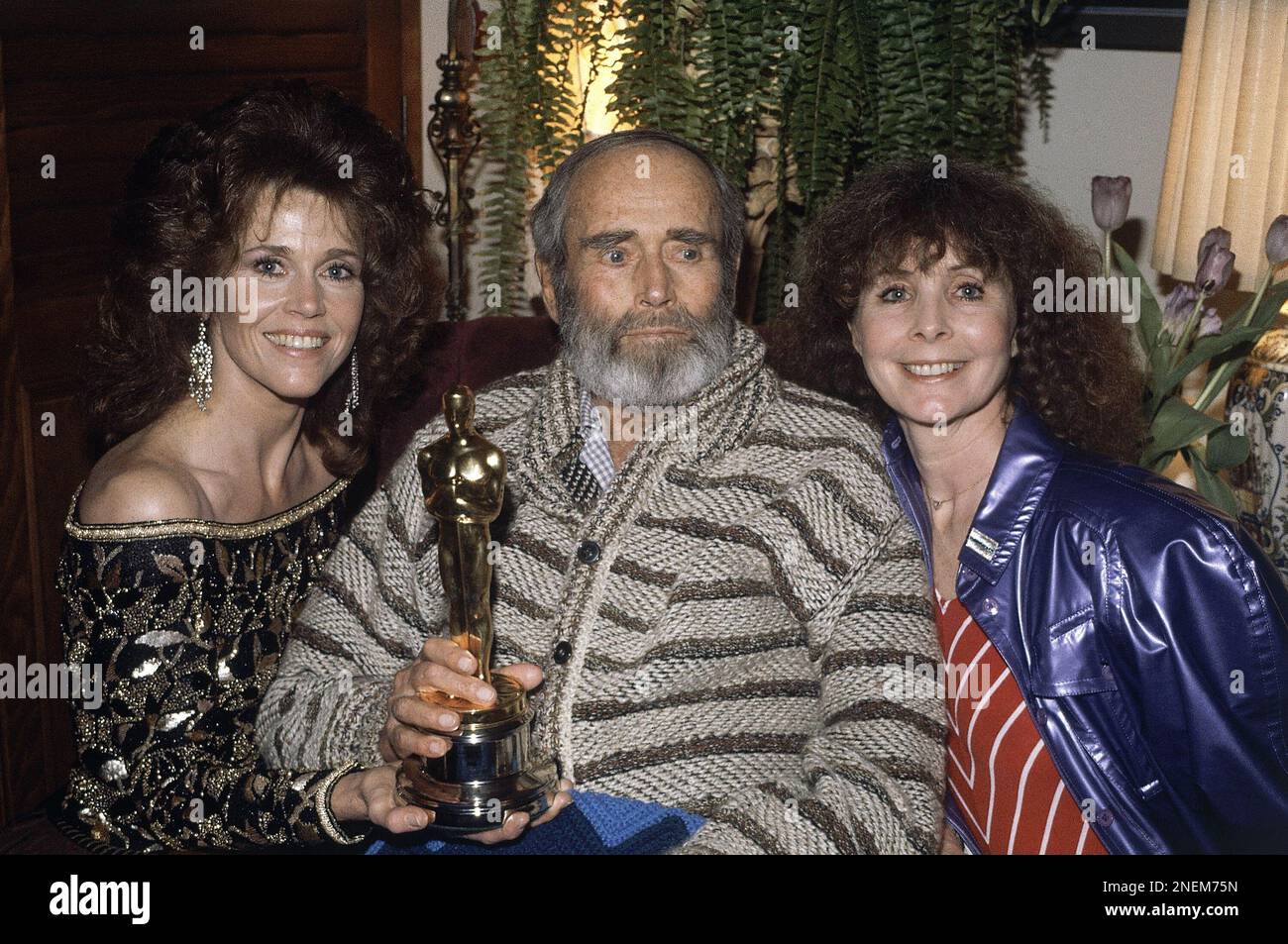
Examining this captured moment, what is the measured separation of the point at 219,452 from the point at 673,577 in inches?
28.9

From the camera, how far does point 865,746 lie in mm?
1638

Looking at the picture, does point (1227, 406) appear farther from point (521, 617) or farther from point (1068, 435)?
point (521, 617)

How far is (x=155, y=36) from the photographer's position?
247cm

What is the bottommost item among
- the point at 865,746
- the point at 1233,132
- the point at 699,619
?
the point at 865,746

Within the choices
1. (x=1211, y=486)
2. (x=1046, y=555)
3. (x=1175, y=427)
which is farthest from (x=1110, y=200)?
(x=1046, y=555)

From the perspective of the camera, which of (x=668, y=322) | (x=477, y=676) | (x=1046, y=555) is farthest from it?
(x=668, y=322)

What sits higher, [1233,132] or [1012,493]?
[1233,132]

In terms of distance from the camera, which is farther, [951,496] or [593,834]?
[951,496]

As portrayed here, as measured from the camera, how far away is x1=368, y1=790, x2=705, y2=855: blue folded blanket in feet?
5.38

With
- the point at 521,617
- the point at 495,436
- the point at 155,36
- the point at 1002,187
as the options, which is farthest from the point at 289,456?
the point at 1002,187

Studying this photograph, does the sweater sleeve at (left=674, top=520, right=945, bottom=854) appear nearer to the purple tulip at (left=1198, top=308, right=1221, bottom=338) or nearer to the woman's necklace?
the woman's necklace

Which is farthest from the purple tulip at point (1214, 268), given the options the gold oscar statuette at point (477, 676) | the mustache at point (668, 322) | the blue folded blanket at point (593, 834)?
the gold oscar statuette at point (477, 676)

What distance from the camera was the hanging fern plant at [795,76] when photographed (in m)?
2.18

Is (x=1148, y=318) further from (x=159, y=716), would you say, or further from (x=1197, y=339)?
(x=159, y=716)
